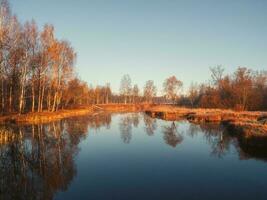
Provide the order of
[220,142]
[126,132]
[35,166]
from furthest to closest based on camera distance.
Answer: [126,132], [220,142], [35,166]

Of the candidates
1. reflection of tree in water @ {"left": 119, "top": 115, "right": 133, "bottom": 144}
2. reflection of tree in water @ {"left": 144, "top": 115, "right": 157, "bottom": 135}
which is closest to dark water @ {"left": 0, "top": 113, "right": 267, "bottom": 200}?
reflection of tree in water @ {"left": 119, "top": 115, "right": 133, "bottom": 144}

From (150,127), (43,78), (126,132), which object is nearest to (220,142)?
(126,132)

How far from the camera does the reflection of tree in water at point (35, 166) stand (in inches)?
352

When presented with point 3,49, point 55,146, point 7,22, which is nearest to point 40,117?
point 3,49

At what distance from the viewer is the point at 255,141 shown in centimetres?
1672

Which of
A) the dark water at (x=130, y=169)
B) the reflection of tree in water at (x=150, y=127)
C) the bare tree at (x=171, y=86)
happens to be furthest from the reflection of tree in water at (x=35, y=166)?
the bare tree at (x=171, y=86)

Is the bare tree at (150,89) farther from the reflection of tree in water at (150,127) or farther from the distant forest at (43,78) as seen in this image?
the reflection of tree in water at (150,127)

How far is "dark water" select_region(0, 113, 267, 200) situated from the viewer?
898 centimetres

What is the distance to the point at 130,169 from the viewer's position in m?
12.4

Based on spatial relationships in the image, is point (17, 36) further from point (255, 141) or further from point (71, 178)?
point (255, 141)

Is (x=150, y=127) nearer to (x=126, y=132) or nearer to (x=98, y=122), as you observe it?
(x=126, y=132)

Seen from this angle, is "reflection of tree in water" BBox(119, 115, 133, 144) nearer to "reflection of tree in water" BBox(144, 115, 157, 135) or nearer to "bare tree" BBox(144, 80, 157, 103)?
"reflection of tree in water" BBox(144, 115, 157, 135)

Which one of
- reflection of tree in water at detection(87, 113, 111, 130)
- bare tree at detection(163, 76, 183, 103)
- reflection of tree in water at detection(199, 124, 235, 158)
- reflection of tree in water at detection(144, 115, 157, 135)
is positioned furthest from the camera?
bare tree at detection(163, 76, 183, 103)

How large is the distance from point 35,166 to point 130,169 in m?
5.34
